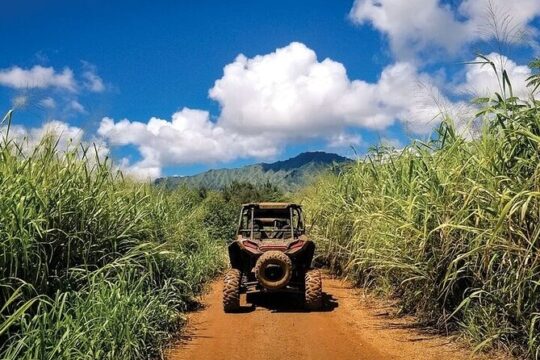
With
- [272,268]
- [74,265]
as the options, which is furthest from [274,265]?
[74,265]

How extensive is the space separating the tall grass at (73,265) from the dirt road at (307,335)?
59 cm

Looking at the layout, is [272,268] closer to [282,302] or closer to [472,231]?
[282,302]

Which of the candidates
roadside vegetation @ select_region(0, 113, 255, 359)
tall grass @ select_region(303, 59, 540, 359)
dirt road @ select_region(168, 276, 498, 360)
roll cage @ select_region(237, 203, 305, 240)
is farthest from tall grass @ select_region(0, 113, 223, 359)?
tall grass @ select_region(303, 59, 540, 359)

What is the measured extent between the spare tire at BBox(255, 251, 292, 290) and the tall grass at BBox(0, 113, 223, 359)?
1.43 metres

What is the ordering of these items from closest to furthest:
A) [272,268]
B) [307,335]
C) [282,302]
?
[307,335] < [272,268] < [282,302]

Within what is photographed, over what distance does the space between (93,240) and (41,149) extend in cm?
125

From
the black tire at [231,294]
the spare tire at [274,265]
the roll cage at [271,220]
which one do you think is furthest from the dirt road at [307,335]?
the roll cage at [271,220]

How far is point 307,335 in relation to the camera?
691 cm

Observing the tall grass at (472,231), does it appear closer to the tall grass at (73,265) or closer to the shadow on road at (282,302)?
the shadow on road at (282,302)

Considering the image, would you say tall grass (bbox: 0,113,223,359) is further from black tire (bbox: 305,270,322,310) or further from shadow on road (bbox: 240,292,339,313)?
black tire (bbox: 305,270,322,310)

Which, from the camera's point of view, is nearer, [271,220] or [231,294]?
[231,294]

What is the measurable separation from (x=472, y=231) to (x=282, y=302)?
475cm

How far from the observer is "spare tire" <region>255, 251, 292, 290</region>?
8.26m

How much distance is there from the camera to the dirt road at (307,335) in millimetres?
6000
